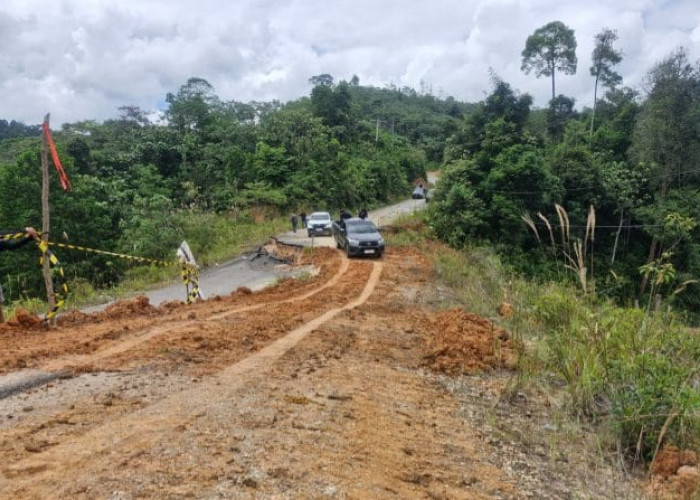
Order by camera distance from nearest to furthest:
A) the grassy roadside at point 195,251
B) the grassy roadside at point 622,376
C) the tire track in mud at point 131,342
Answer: the grassy roadside at point 622,376 → the tire track in mud at point 131,342 → the grassy roadside at point 195,251

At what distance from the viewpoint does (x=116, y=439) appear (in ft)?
12.1

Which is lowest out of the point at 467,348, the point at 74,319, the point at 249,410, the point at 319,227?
the point at 467,348

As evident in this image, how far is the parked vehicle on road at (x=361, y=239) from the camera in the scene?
62.7 ft

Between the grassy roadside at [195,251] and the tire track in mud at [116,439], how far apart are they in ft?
33.3

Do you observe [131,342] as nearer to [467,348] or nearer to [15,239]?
[15,239]

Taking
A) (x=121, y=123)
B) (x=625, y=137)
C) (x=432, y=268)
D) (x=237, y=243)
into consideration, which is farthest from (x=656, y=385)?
(x=121, y=123)

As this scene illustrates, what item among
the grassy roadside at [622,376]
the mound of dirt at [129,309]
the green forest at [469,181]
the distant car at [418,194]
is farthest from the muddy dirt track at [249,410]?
the distant car at [418,194]

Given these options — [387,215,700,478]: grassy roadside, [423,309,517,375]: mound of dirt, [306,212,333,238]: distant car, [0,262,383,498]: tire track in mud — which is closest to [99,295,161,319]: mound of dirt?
[0,262,383,498]: tire track in mud

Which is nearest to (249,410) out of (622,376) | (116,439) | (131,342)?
(116,439)

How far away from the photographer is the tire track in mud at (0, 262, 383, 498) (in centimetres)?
308

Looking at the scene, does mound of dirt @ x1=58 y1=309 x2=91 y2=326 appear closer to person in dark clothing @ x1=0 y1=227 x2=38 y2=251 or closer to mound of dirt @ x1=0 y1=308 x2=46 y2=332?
mound of dirt @ x1=0 y1=308 x2=46 y2=332

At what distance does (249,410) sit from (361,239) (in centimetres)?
1506

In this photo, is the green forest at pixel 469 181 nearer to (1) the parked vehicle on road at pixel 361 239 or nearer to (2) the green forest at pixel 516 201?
(2) the green forest at pixel 516 201

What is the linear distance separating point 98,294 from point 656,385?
1750cm
